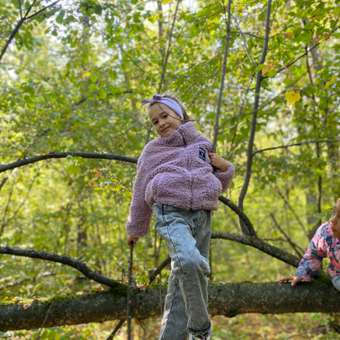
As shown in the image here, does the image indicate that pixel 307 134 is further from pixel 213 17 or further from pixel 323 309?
pixel 323 309

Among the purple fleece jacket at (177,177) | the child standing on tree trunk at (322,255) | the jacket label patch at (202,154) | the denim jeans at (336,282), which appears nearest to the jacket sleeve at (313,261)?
the child standing on tree trunk at (322,255)

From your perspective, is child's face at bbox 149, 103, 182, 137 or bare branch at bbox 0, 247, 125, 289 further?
bare branch at bbox 0, 247, 125, 289

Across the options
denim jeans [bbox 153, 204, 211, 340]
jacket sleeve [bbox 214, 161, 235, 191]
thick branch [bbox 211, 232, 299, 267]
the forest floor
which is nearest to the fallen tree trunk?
thick branch [bbox 211, 232, 299, 267]

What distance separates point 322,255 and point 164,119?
1708 millimetres

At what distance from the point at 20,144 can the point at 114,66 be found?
1.82 metres

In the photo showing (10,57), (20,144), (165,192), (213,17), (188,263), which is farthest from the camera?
(10,57)

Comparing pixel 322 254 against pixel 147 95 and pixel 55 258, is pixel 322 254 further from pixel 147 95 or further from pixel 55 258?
pixel 147 95

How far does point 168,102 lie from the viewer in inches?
103

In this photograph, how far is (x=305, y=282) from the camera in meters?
3.26

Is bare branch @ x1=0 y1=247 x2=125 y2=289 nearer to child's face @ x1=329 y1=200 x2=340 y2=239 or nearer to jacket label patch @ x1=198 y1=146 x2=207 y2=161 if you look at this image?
jacket label patch @ x1=198 y1=146 x2=207 y2=161

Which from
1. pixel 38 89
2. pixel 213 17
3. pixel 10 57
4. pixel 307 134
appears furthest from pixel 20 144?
pixel 10 57

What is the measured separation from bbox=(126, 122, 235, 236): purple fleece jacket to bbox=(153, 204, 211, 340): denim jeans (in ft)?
0.27

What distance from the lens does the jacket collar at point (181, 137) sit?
8.35 ft

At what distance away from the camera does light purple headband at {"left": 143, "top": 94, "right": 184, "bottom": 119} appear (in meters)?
2.59
